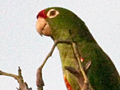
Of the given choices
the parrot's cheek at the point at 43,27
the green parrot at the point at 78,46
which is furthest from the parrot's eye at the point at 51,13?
the parrot's cheek at the point at 43,27

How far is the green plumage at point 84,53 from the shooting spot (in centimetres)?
359

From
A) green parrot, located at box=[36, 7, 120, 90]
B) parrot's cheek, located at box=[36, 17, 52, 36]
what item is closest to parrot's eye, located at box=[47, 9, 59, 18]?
green parrot, located at box=[36, 7, 120, 90]

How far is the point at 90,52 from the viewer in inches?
153

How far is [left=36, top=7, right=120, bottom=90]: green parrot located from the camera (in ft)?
11.8

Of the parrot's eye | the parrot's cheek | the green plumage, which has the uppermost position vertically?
the parrot's eye

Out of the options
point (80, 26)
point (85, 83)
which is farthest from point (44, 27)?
point (85, 83)

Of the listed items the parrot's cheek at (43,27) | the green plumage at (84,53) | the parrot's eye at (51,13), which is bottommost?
the green plumage at (84,53)

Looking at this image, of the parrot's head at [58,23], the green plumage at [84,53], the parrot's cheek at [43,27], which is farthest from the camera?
the parrot's cheek at [43,27]

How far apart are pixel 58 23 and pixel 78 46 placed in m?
0.86

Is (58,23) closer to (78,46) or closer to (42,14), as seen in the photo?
(42,14)

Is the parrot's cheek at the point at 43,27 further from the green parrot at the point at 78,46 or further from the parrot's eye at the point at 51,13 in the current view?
the parrot's eye at the point at 51,13

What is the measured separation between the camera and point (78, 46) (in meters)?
3.68

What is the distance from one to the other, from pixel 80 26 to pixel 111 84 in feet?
3.69

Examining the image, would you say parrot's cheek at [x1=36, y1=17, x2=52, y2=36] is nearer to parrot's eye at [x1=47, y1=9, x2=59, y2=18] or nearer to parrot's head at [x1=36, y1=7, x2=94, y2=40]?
parrot's head at [x1=36, y1=7, x2=94, y2=40]
